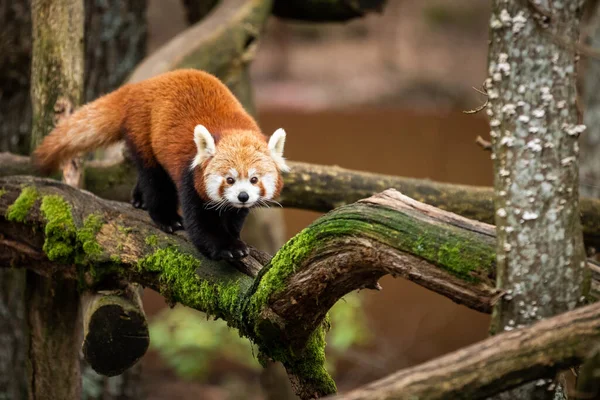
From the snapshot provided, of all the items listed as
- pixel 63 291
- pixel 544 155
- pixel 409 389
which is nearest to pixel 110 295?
pixel 63 291

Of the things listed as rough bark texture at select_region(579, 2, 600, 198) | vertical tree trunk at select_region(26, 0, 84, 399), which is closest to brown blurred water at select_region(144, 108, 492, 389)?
rough bark texture at select_region(579, 2, 600, 198)

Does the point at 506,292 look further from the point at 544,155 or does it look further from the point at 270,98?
the point at 270,98

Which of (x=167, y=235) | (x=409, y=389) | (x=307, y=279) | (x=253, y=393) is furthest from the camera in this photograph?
(x=253, y=393)

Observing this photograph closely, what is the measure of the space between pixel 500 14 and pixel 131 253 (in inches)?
72.1

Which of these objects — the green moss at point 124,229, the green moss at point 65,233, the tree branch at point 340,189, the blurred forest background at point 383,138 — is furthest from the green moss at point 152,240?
the blurred forest background at point 383,138

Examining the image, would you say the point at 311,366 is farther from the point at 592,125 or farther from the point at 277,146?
the point at 592,125

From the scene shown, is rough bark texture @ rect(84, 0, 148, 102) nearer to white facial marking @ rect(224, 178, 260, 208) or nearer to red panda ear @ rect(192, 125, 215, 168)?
red panda ear @ rect(192, 125, 215, 168)

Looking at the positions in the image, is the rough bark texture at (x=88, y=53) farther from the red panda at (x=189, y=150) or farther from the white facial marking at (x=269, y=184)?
the white facial marking at (x=269, y=184)

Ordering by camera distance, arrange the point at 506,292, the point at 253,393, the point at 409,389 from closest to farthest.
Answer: the point at 409,389 → the point at 506,292 → the point at 253,393

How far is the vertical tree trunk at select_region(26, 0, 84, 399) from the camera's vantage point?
143 inches

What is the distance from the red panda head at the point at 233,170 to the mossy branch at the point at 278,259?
0.26 m

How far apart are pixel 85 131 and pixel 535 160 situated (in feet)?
7.71

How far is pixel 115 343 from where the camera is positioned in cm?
288

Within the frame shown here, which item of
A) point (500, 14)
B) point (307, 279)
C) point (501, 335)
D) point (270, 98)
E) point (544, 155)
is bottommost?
point (270, 98)
